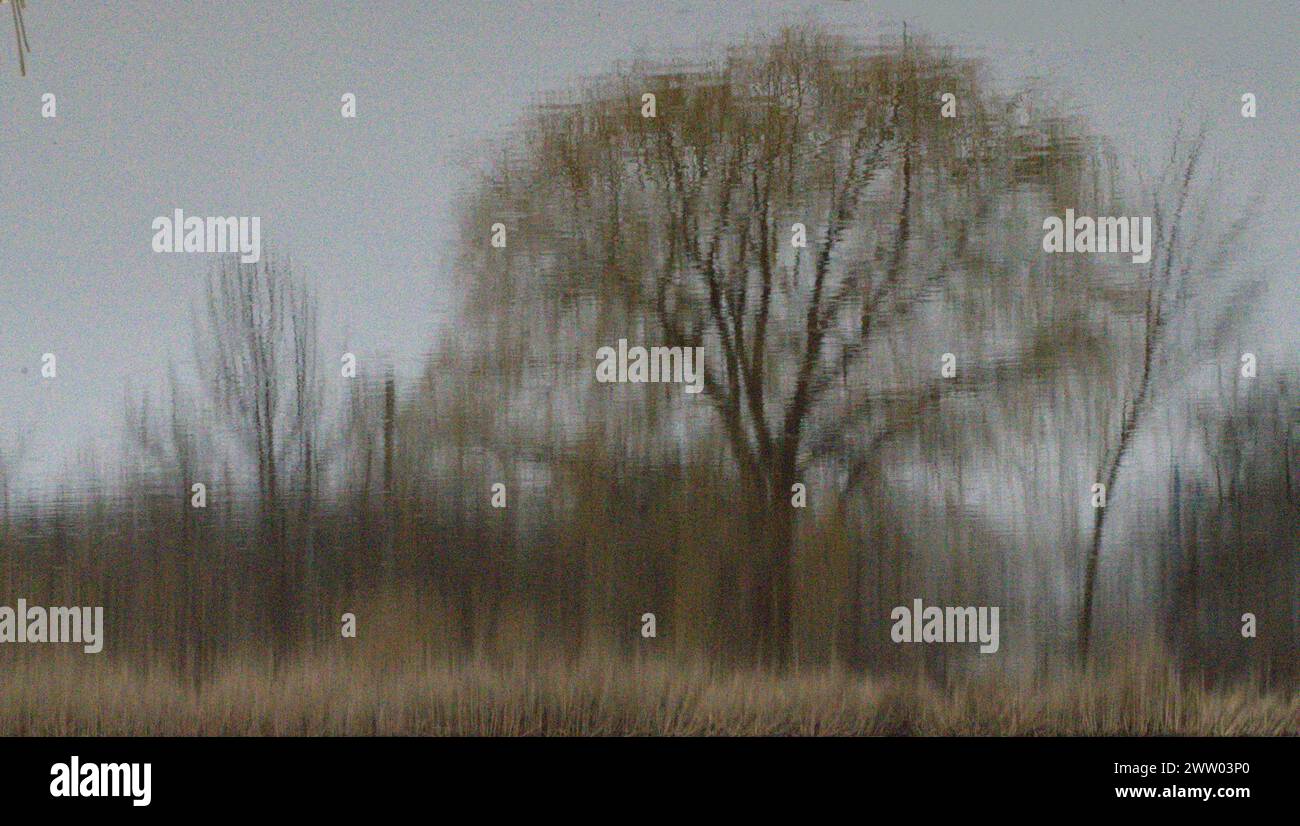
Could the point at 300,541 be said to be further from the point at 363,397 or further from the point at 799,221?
the point at 799,221

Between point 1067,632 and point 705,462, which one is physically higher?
point 705,462

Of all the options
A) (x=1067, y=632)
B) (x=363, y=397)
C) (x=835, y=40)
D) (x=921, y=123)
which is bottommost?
(x=1067, y=632)

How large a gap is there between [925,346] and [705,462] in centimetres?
90

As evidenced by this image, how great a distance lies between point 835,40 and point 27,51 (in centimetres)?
303

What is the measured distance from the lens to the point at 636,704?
4.12m

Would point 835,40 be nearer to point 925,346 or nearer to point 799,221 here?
point 799,221

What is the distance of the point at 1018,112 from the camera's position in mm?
4172

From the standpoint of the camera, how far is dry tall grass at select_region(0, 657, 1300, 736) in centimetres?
412

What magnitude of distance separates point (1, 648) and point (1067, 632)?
388cm

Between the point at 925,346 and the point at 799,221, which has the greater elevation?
the point at 799,221

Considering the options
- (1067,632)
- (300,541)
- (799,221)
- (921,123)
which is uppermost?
(921,123)

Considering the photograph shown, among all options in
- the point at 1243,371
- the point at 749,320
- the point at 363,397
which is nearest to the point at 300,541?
the point at 363,397

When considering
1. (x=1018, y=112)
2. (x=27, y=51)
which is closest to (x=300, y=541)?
(x=27, y=51)

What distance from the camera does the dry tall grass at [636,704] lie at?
4.12 meters
